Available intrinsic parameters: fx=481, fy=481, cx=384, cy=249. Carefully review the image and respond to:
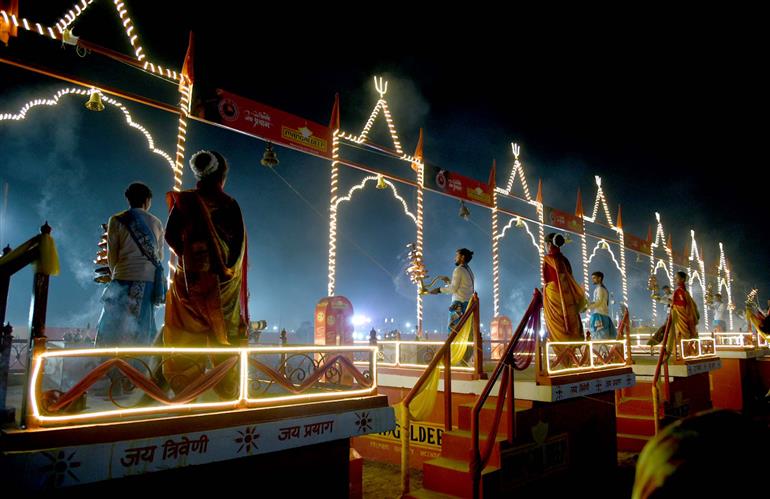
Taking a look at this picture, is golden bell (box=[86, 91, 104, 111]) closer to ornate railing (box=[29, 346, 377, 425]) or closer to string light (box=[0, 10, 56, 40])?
string light (box=[0, 10, 56, 40])

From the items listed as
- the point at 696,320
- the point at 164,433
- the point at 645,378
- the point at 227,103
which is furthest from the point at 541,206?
the point at 164,433

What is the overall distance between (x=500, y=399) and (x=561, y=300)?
10.3 feet

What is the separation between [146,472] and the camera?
3.55 m

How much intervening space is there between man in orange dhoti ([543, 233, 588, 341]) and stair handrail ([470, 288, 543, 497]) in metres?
1.67

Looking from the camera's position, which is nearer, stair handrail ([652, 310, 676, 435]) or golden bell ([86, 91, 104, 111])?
golden bell ([86, 91, 104, 111])

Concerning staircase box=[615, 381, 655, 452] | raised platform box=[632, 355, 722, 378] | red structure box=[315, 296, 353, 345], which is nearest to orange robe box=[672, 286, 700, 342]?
raised platform box=[632, 355, 722, 378]

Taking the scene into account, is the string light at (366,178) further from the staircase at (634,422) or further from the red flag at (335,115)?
the staircase at (634,422)

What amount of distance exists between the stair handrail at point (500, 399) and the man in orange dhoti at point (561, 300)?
5.47ft

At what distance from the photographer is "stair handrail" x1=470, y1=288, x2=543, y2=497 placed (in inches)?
231

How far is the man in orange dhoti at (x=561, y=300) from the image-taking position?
8.70 meters

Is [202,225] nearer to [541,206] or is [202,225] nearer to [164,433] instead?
[164,433]

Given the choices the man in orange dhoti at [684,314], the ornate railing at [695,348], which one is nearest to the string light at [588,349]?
the ornate railing at [695,348]

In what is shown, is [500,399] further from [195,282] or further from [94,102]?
[94,102]

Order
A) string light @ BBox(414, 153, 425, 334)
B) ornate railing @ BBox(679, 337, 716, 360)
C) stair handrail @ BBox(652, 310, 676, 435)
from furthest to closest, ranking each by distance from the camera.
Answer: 1. string light @ BBox(414, 153, 425, 334)
2. ornate railing @ BBox(679, 337, 716, 360)
3. stair handrail @ BBox(652, 310, 676, 435)
